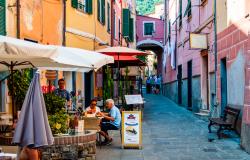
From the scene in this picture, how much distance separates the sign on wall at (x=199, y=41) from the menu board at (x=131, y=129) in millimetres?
6523

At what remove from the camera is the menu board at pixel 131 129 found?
1019cm

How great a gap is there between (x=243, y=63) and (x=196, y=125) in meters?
4.60

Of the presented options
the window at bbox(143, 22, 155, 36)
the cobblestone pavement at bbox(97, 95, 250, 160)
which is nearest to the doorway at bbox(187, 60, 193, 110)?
the cobblestone pavement at bbox(97, 95, 250, 160)

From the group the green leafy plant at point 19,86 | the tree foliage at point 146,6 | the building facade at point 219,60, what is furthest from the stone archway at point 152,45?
the green leafy plant at point 19,86

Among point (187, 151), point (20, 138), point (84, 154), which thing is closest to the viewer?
point (20, 138)

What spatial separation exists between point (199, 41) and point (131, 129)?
6958 millimetres

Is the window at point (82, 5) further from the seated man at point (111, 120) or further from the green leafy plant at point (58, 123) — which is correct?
the green leafy plant at point (58, 123)

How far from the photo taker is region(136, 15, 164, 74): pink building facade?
163 feet

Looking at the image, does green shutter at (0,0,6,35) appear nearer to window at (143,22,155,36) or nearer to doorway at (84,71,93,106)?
doorway at (84,71,93,106)

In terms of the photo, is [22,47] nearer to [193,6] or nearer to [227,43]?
[227,43]

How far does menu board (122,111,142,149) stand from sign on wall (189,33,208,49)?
6.52 m

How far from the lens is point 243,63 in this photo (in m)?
10.8

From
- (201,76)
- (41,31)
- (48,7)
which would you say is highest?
(48,7)

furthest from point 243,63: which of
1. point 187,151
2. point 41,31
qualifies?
point 41,31
